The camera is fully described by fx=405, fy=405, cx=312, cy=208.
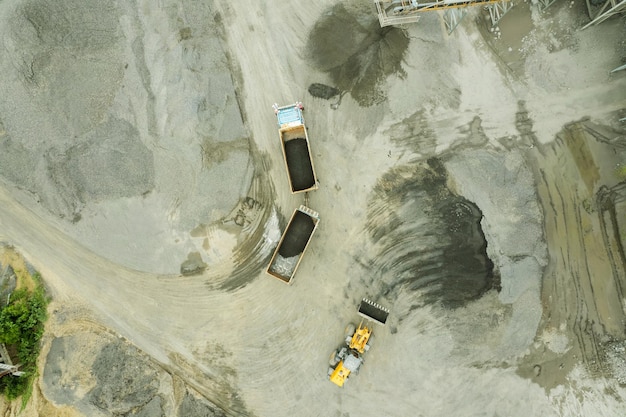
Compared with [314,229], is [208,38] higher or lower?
higher

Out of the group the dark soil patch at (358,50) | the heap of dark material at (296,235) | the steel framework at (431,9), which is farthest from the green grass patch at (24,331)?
the steel framework at (431,9)

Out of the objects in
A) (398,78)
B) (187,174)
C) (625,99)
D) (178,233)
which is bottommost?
(178,233)

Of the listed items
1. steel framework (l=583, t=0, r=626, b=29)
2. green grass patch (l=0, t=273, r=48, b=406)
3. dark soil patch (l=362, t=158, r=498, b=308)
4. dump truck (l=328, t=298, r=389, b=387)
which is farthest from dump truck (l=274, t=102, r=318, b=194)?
steel framework (l=583, t=0, r=626, b=29)

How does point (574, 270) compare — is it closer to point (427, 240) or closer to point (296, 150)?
point (427, 240)

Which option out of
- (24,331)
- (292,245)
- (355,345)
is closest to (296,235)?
(292,245)

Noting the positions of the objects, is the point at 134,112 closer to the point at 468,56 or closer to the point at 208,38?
the point at 208,38

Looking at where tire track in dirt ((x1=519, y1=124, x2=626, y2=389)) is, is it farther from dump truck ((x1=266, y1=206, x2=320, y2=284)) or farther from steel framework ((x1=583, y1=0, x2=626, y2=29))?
dump truck ((x1=266, y1=206, x2=320, y2=284))

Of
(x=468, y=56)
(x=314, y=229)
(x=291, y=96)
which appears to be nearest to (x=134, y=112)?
(x=291, y=96)

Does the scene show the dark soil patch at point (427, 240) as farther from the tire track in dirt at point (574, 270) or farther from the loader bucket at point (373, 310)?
the tire track in dirt at point (574, 270)
